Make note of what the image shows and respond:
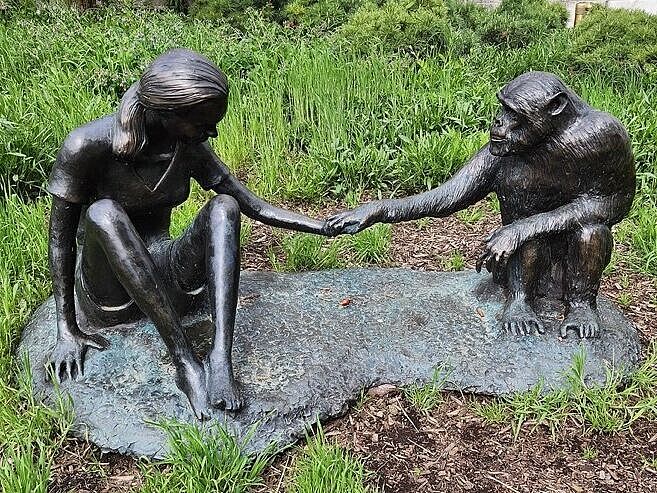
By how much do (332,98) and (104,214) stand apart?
3.29 metres

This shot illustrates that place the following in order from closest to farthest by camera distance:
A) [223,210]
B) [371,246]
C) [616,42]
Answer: [223,210] < [371,246] < [616,42]

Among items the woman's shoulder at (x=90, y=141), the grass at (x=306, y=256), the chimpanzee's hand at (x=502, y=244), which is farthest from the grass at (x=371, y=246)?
the woman's shoulder at (x=90, y=141)

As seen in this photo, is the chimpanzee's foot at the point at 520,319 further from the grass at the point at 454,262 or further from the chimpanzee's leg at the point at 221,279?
the chimpanzee's leg at the point at 221,279

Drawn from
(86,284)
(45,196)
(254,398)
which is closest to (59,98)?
(45,196)

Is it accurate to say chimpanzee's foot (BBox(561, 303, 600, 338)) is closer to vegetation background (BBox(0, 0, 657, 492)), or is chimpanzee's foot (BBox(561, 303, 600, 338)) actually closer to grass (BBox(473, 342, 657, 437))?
grass (BBox(473, 342, 657, 437))

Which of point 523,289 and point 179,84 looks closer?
point 179,84

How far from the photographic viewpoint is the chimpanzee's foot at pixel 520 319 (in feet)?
10.0

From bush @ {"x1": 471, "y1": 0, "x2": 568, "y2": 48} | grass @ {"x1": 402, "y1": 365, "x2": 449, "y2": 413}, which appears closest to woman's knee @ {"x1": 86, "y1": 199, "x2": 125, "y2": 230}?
grass @ {"x1": 402, "y1": 365, "x2": 449, "y2": 413}

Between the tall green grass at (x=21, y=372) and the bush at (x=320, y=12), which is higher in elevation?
the tall green grass at (x=21, y=372)

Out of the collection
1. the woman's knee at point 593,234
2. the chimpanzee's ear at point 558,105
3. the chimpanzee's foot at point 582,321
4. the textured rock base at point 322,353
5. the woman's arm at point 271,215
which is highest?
the chimpanzee's ear at point 558,105

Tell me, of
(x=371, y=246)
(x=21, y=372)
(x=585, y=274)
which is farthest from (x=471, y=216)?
(x=21, y=372)

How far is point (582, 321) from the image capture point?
3035 millimetres

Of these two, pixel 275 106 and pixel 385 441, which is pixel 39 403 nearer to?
pixel 385 441

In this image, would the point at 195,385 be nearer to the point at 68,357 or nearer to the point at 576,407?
the point at 68,357
